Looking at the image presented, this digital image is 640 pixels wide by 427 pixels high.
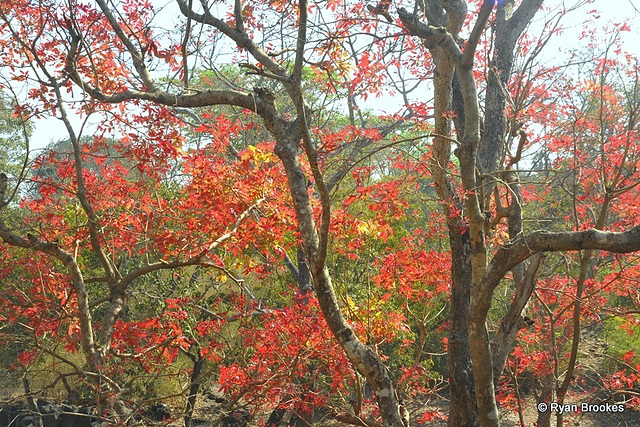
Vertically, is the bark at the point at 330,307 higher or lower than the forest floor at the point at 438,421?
higher

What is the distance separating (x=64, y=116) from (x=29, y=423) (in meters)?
7.58

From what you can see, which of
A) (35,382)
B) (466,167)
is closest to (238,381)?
(466,167)

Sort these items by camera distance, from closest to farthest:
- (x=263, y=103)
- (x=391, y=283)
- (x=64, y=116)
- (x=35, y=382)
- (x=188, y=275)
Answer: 1. (x=263, y=103)
2. (x=64, y=116)
3. (x=391, y=283)
4. (x=188, y=275)
5. (x=35, y=382)

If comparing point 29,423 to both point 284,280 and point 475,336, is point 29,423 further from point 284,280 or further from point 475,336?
point 475,336

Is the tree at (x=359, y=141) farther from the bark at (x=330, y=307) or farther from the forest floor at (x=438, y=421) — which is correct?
the forest floor at (x=438, y=421)

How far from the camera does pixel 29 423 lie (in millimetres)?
10102

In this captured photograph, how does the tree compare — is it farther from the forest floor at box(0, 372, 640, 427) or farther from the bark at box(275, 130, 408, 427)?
the forest floor at box(0, 372, 640, 427)

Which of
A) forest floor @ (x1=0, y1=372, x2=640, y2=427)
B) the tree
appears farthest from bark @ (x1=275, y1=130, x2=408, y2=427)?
forest floor @ (x1=0, y1=372, x2=640, y2=427)

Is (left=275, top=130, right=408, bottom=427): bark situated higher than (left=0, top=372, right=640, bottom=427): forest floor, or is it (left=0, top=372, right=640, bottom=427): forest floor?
(left=275, top=130, right=408, bottom=427): bark

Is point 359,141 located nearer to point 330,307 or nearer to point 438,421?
point 330,307

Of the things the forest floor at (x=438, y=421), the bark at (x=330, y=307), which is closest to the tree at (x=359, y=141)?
the bark at (x=330, y=307)

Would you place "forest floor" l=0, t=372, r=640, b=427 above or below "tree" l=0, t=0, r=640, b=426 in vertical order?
below

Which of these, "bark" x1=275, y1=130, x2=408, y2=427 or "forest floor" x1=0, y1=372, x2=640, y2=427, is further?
"forest floor" x1=0, y1=372, x2=640, y2=427

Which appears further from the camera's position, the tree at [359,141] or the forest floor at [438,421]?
the forest floor at [438,421]
